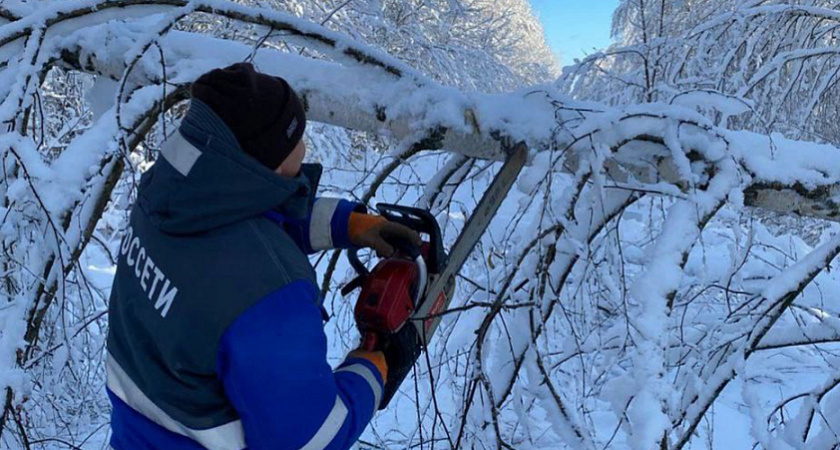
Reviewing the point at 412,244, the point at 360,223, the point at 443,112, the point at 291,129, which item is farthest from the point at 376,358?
the point at 443,112

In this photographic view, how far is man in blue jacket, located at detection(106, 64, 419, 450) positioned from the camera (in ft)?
3.89

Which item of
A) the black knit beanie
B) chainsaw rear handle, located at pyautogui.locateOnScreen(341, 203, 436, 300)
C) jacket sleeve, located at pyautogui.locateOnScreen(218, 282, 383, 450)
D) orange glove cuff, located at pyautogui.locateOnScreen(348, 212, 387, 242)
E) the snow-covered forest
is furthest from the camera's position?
orange glove cuff, located at pyautogui.locateOnScreen(348, 212, 387, 242)

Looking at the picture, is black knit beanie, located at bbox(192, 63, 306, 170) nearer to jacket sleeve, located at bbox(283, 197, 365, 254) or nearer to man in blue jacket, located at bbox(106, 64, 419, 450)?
man in blue jacket, located at bbox(106, 64, 419, 450)

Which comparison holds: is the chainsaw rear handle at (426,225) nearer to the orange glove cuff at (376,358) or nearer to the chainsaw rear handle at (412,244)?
the chainsaw rear handle at (412,244)

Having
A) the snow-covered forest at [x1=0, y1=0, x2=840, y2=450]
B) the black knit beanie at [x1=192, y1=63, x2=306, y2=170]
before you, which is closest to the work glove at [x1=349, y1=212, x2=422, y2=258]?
the snow-covered forest at [x1=0, y1=0, x2=840, y2=450]

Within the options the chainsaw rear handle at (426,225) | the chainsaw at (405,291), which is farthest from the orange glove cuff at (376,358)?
the chainsaw rear handle at (426,225)

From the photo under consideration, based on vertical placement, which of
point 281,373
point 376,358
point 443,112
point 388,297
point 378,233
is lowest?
point 281,373

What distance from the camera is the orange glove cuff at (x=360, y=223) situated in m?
1.74

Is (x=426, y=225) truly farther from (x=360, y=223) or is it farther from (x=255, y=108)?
(x=255, y=108)

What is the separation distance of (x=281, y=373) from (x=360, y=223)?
2.13 feet

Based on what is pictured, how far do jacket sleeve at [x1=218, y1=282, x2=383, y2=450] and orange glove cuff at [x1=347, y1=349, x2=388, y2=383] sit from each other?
0.23 m

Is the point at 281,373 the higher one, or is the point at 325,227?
the point at 325,227

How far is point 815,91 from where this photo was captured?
11.3 ft

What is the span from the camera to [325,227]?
1759 mm
